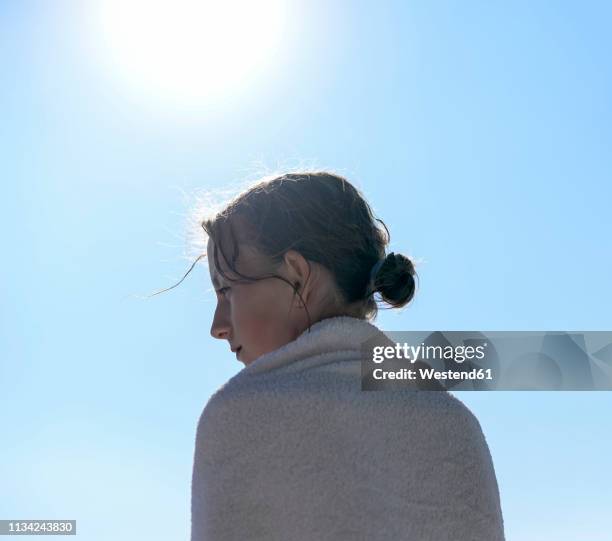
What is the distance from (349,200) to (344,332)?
0.44 meters

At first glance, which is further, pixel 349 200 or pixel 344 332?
pixel 349 200

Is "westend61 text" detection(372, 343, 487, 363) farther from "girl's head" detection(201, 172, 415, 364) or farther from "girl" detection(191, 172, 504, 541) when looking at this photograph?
"girl" detection(191, 172, 504, 541)

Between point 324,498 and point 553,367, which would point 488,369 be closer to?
point 553,367

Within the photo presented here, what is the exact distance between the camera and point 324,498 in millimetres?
1762

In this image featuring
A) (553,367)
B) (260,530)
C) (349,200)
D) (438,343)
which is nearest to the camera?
(260,530)

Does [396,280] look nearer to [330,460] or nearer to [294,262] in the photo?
[294,262]

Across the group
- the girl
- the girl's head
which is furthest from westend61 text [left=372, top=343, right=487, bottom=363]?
the girl

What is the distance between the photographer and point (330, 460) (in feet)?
5.84

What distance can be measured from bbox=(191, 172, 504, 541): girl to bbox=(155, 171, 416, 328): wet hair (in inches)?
0.4

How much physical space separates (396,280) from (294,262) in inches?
13.0

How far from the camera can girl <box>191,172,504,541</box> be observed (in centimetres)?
177

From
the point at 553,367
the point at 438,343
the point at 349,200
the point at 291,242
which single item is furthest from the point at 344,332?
the point at 553,367

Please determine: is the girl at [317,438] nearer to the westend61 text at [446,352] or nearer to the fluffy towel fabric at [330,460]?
the fluffy towel fabric at [330,460]

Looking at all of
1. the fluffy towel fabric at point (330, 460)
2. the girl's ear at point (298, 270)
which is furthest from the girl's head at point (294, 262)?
the fluffy towel fabric at point (330, 460)
